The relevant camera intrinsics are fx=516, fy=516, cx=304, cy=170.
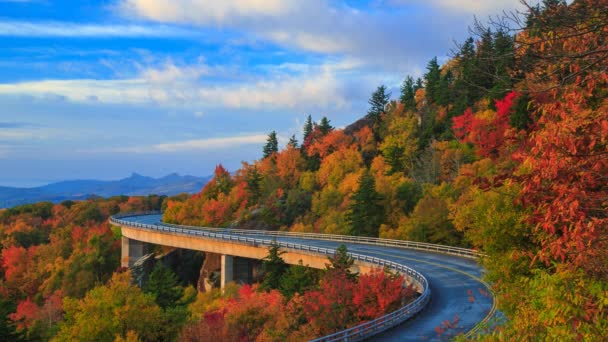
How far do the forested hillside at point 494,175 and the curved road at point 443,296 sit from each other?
2669mm

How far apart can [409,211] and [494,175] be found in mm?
50694

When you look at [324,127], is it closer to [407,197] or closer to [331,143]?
[331,143]

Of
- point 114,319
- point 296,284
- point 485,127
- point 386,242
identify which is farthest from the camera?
point 485,127

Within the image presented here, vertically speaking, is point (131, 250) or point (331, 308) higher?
point (331, 308)

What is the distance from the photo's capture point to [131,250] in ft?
282

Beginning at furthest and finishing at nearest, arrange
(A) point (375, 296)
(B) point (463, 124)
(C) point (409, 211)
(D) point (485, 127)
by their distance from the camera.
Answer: (B) point (463, 124) → (D) point (485, 127) → (C) point (409, 211) → (A) point (375, 296)

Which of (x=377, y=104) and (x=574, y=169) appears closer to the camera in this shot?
(x=574, y=169)

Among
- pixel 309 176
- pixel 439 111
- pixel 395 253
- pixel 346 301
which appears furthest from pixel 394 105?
pixel 346 301

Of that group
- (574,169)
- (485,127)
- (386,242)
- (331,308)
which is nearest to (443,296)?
(331,308)

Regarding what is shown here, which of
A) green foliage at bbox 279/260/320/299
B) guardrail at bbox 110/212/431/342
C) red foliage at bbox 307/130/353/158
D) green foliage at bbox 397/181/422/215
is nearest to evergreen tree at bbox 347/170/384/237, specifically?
green foliage at bbox 397/181/422/215

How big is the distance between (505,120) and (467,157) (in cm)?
672

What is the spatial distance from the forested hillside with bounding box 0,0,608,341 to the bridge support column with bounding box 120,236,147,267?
3323 millimetres

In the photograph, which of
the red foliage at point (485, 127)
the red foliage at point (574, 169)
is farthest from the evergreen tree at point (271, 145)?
the red foliage at point (574, 169)

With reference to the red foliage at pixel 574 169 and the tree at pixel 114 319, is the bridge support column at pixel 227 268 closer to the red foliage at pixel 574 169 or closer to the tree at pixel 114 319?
the tree at pixel 114 319
